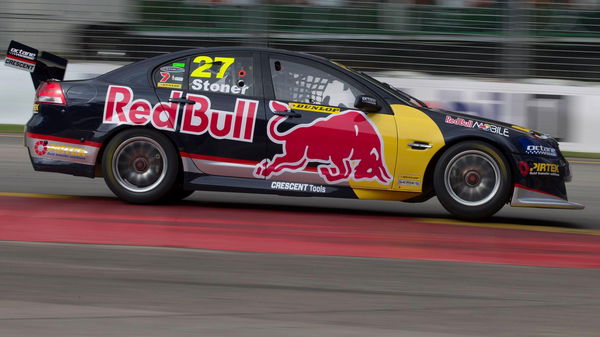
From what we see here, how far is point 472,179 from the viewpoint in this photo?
8.13 metres

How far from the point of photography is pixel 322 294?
553 centimetres

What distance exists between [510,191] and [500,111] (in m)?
6.51

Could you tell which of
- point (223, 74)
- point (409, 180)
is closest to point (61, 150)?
point (223, 74)

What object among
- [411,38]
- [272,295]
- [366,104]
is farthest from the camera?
[411,38]

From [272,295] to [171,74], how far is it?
11.3 ft

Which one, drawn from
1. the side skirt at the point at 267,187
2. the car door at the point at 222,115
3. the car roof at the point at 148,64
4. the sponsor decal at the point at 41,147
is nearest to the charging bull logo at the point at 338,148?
the side skirt at the point at 267,187

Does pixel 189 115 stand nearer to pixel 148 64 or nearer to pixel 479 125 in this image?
pixel 148 64

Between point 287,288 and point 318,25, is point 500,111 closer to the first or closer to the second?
point 318,25

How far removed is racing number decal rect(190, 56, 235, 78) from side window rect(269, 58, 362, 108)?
39 centimetres

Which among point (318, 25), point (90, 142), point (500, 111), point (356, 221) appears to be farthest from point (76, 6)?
point (356, 221)

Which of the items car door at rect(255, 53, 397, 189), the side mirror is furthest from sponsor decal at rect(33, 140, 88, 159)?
the side mirror

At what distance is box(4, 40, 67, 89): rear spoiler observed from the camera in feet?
27.9

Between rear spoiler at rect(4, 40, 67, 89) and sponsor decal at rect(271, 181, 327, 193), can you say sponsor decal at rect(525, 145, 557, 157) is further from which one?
rear spoiler at rect(4, 40, 67, 89)

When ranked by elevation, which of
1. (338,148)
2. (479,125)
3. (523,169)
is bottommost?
(523,169)
